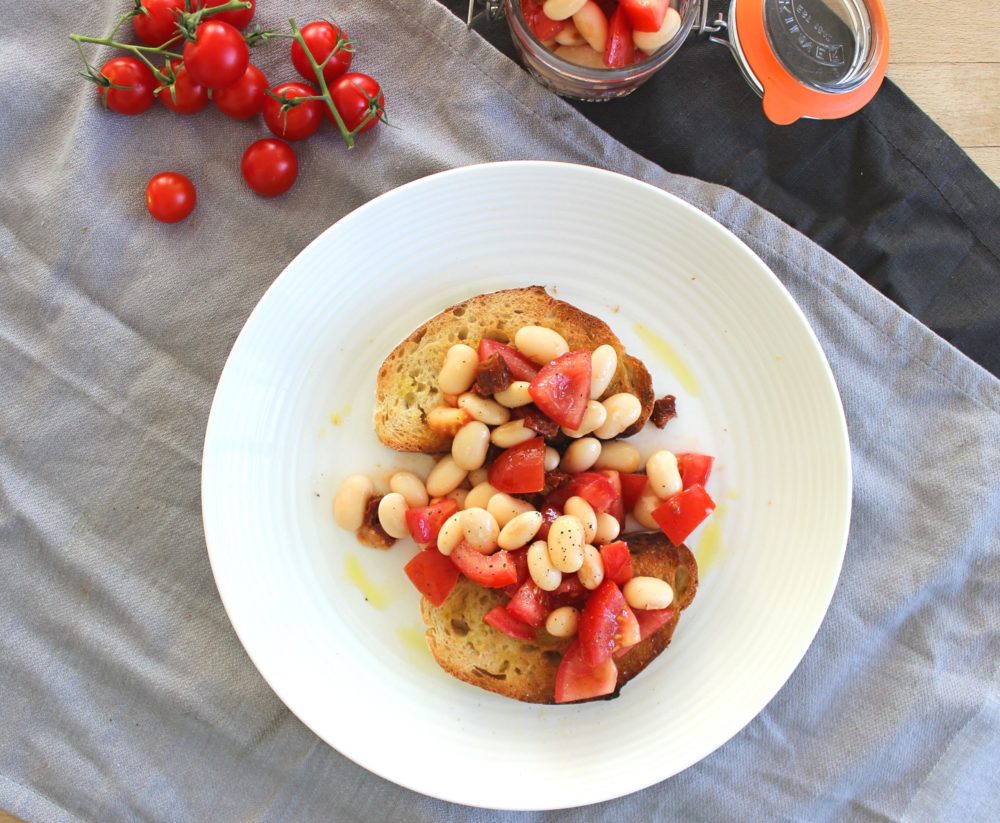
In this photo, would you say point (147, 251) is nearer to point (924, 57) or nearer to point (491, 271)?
point (491, 271)

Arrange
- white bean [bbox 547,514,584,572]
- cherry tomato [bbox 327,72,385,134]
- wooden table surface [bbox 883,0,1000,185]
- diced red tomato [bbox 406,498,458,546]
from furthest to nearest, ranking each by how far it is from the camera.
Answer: wooden table surface [bbox 883,0,1000,185]
cherry tomato [bbox 327,72,385,134]
diced red tomato [bbox 406,498,458,546]
white bean [bbox 547,514,584,572]

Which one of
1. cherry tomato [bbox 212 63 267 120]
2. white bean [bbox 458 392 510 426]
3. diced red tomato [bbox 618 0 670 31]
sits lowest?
white bean [bbox 458 392 510 426]

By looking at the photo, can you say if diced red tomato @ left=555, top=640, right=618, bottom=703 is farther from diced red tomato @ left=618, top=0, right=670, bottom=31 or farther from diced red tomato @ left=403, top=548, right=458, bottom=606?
diced red tomato @ left=618, top=0, right=670, bottom=31

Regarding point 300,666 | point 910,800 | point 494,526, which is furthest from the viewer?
point 910,800

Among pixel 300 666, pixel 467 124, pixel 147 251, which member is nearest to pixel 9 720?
pixel 300 666

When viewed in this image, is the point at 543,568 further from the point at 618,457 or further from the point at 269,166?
the point at 269,166

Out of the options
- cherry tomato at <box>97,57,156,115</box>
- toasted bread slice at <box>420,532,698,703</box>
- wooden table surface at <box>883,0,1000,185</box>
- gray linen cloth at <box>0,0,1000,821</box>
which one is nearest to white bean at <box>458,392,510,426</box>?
toasted bread slice at <box>420,532,698,703</box>
